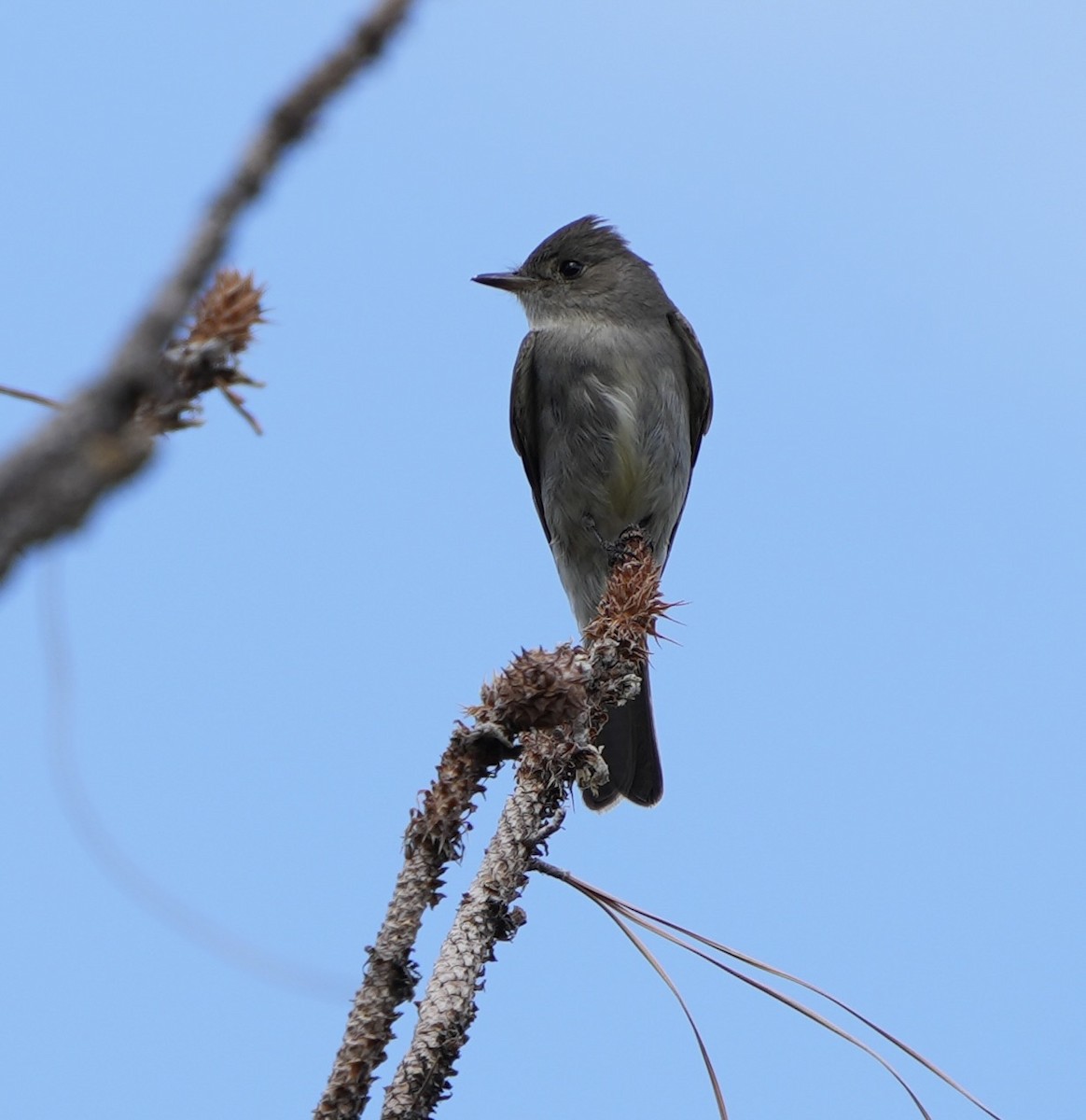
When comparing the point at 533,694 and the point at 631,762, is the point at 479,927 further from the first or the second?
the point at 631,762

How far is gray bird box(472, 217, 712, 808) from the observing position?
7.54 m

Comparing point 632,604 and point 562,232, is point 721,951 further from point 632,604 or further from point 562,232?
point 562,232

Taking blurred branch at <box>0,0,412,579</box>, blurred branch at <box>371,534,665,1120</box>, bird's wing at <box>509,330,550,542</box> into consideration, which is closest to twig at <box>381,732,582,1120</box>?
blurred branch at <box>371,534,665,1120</box>

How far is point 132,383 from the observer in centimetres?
78

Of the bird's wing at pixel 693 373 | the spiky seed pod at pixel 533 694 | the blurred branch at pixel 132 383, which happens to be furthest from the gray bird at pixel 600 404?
the blurred branch at pixel 132 383

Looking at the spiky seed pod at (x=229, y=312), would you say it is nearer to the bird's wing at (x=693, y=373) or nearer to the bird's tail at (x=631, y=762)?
the bird's tail at (x=631, y=762)

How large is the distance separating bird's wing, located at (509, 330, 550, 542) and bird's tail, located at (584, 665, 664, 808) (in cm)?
162

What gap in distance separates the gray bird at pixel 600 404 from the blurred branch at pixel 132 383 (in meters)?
6.07

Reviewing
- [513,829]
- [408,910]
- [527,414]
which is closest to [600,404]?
[527,414]

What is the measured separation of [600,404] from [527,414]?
66cm

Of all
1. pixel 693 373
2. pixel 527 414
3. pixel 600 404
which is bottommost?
pixel 600 404

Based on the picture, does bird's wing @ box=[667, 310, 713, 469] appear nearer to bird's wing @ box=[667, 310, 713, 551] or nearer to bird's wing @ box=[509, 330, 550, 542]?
bird's wing @ box=[667, 310, 713, 551]

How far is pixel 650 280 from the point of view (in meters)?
8.56

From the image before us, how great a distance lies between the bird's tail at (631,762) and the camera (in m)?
6.30
